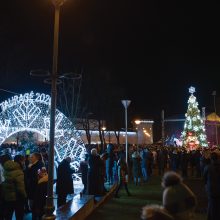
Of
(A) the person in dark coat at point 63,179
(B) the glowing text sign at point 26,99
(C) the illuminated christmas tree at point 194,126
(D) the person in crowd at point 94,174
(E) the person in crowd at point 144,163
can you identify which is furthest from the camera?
(C) the illuminated christmas tree at point 194,126

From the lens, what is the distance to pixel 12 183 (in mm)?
8734

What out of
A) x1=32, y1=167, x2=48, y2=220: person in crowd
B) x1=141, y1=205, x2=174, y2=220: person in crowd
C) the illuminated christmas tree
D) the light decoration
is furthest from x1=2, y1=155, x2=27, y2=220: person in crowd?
the illuminated christmas tree

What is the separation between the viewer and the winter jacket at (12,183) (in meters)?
8.69

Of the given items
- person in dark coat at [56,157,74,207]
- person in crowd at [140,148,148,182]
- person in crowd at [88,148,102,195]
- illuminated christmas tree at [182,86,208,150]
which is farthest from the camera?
illuminated christmas tree at [182,86,208,150]

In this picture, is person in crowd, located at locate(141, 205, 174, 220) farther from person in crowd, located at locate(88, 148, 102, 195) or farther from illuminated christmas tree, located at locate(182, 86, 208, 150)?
illuminated christmas tree, located at locate(182, 86, 208, 150)

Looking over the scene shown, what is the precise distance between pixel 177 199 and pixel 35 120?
13593 mm

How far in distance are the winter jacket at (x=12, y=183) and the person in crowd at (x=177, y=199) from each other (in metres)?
4.59

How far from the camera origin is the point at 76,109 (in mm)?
35375

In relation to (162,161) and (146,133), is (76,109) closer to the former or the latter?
(162,161)

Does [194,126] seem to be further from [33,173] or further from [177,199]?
[177,199]

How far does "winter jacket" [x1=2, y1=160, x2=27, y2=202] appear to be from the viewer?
8688 mm

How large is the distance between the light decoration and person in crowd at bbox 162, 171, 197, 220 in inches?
487

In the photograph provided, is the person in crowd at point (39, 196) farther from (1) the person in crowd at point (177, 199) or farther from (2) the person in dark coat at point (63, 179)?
(1) the person in crowd at point (177, 199)

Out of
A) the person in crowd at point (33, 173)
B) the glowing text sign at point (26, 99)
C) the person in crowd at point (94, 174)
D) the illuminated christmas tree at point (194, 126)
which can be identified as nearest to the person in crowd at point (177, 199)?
the person in crowd at point (33, 173)
